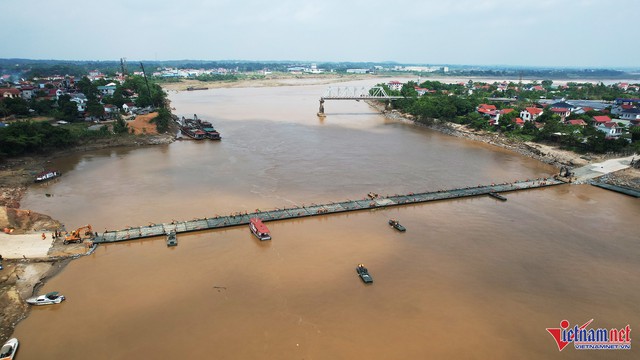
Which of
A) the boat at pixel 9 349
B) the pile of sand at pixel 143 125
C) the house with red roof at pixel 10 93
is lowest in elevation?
the boat at pixel 9 349

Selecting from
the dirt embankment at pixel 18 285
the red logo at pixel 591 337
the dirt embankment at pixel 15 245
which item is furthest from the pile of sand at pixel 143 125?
the red logo at pixel 591 337

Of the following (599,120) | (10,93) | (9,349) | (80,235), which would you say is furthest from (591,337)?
(10,93)

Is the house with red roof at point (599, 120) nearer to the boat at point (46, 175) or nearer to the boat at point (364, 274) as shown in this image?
the boat at point (364, 274)

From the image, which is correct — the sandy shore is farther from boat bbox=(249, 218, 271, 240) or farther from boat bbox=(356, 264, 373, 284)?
boat bbox=(356, 264, 373, 284)

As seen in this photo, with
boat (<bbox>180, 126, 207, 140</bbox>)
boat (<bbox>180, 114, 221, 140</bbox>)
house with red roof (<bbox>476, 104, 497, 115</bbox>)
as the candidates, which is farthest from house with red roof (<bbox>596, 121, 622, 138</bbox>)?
boat (<bbox>180, 126, 207, 140</bbox>)

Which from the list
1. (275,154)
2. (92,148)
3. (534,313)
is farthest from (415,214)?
(92,148)

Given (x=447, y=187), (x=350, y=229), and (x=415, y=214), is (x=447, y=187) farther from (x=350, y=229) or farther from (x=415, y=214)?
(x=350, y=229)

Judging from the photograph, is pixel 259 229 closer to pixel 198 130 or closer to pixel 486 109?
pixel 198 130
